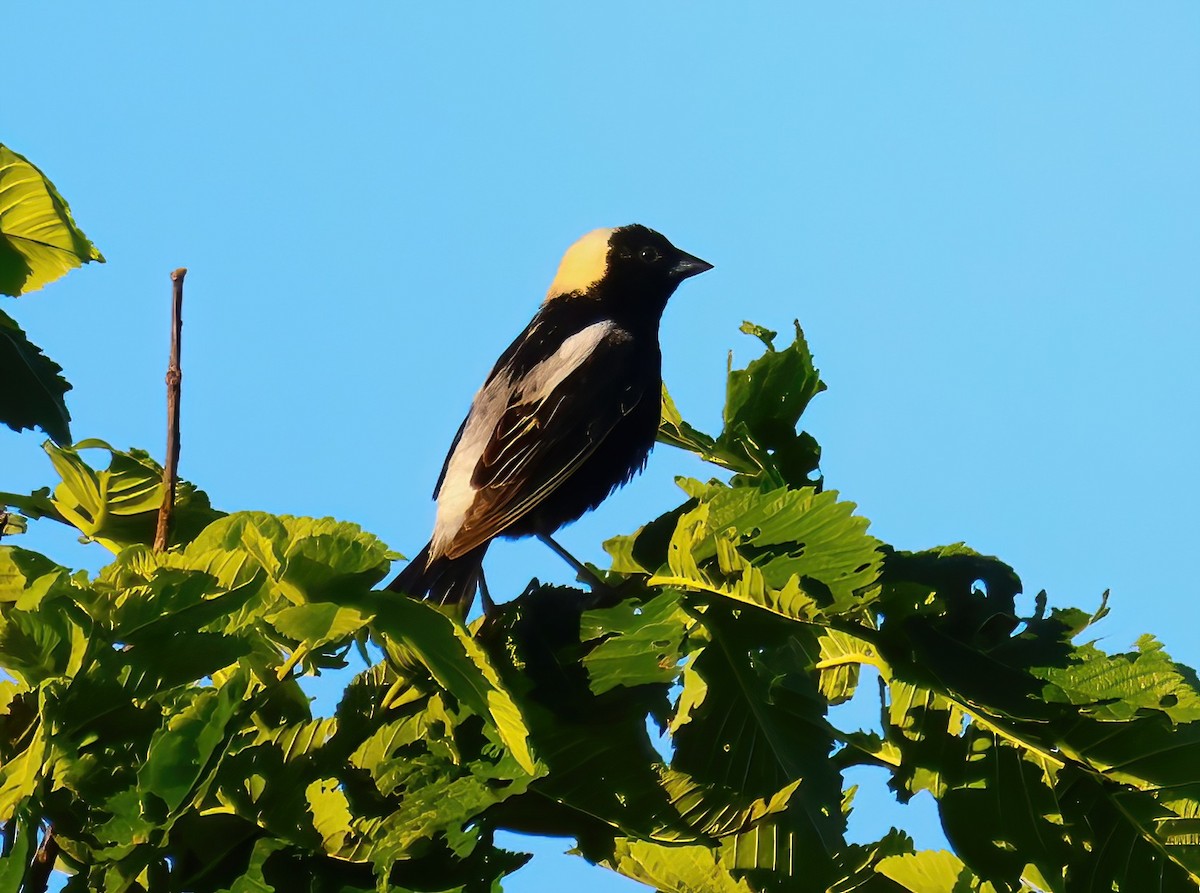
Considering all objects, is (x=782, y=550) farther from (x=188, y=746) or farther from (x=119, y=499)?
(x=119, y=499)

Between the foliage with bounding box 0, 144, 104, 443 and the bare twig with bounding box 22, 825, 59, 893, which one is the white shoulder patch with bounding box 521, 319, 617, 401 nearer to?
the foliage with bounding box 0, 144, 104, 443

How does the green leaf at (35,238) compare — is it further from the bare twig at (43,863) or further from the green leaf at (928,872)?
the green leaf at (928,872)

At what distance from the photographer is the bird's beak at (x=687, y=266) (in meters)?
4.88

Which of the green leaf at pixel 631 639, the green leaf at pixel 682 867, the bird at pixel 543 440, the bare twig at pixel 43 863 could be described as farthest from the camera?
the bird at pixel 543 440

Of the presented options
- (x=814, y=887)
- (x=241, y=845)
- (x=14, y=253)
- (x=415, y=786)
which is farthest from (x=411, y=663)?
(x=14, y=253)

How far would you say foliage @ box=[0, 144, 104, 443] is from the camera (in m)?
2.19

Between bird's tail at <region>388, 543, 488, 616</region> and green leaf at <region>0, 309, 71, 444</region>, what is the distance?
3.13 ft

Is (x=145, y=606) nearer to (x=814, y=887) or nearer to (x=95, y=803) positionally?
(x=95, y=803)

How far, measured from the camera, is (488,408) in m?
3.78

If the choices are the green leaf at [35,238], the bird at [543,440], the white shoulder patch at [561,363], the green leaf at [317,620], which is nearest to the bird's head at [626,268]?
the bird at [543,440]

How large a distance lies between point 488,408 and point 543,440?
1.10ft

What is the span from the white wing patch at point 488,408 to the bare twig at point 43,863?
1.70 m

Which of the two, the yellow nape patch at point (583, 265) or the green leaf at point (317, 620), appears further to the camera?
the yellow nape patch at point (583, 265)

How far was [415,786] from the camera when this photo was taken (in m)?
1.64
